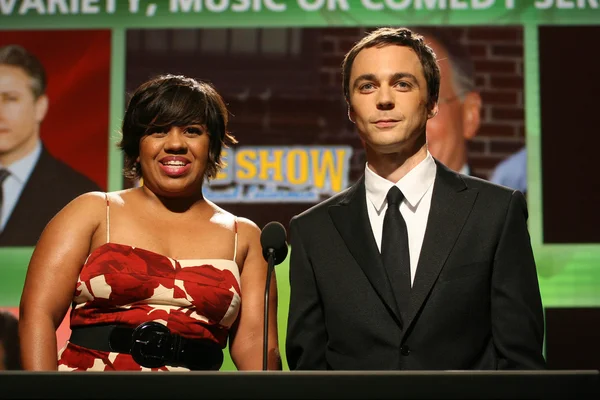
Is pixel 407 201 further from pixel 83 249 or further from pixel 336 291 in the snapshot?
pixel 83 249

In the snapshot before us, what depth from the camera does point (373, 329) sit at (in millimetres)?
2092

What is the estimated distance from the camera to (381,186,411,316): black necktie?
6.92ft

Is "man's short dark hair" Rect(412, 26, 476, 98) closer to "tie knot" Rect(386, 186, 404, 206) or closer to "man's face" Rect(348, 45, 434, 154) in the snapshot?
"man's face" Rect(348, 45, 434, 154)

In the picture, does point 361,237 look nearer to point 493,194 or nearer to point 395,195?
point 395,195

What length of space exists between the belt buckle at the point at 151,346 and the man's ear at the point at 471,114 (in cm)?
185

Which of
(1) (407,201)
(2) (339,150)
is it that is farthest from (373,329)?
(2) (339,150)

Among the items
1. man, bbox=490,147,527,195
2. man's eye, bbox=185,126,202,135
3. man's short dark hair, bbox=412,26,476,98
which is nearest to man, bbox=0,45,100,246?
man's eye, bbox=185,126,202,135

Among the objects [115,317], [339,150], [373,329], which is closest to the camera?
[373,329]

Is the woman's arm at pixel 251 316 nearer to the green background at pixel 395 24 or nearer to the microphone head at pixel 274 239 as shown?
the microphone head at pixel 274 239

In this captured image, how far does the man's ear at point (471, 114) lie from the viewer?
3.70m

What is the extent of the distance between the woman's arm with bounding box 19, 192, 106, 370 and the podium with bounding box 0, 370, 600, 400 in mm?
1097

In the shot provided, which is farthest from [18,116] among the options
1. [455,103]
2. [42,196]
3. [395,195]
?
[395,195]

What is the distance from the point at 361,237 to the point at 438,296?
0.25 meters

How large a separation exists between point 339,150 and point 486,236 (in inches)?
64.8
